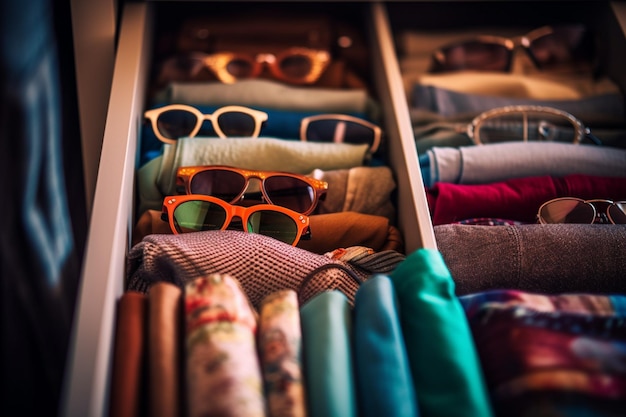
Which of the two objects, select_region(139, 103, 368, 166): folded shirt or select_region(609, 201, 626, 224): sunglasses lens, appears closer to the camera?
select_region(609, 201, 626, 224): sunglasses lens

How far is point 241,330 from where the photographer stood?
2.01 feet

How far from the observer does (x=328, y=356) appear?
2.00ft

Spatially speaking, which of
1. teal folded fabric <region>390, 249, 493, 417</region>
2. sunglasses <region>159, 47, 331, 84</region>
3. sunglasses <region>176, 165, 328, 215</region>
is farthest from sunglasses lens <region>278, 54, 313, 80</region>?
teal folded fabric <region>390, 249, 493, 417</region>

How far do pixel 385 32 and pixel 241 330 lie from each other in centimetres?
74

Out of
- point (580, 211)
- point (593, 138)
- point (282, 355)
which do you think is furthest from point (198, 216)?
point (593, 138)

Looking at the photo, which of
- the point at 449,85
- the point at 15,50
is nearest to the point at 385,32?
the point at 449,85

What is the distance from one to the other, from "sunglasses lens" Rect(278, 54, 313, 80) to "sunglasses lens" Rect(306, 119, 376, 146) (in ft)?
0.63

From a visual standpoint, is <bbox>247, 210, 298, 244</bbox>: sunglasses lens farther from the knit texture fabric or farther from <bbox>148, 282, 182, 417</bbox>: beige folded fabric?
<bbox>148, 282, 182, 417</bbox>: beige folded fabric

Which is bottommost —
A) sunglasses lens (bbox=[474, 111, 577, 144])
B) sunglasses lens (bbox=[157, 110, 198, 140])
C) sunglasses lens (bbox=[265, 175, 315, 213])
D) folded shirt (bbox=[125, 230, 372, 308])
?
folded shirt (bbox=[125, 230, 372, 308])

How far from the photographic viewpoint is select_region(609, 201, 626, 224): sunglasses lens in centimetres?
84

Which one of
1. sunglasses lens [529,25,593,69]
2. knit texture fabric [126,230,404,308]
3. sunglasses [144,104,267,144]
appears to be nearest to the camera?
knit texture fabric [126,230,404,308]

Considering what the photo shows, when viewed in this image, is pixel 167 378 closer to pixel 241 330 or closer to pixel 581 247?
pixel 241 330

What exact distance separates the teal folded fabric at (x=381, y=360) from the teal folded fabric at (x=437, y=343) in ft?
0.05

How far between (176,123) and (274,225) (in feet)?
0.89
